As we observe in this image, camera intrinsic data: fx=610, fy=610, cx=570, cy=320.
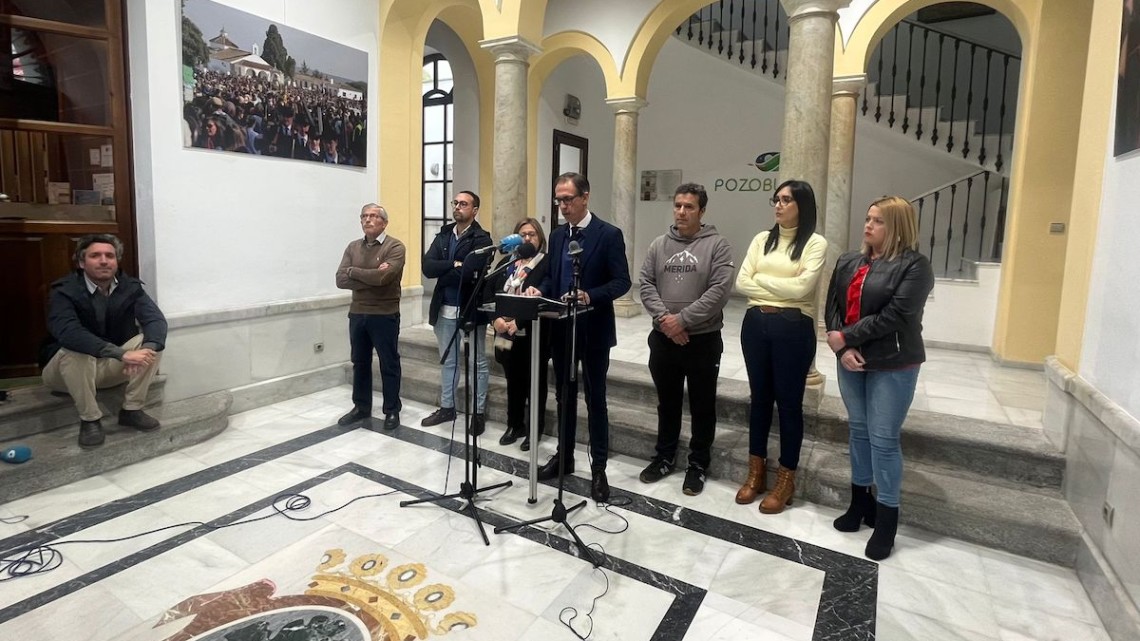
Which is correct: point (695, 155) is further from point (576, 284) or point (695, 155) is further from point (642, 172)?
point (576, 284)

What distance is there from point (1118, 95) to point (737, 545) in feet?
8.14

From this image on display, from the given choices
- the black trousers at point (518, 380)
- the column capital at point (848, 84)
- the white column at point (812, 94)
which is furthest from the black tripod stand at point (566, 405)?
the column capital at point (848, 84)

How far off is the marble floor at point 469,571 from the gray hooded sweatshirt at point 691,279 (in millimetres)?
995

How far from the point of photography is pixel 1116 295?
2404 mm

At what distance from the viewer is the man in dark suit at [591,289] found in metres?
3.02

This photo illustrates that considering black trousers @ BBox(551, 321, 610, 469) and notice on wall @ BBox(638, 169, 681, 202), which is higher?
notice on wall @ BBox(638, 169, 681, 202)

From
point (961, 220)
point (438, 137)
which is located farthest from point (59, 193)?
point (961, 220)

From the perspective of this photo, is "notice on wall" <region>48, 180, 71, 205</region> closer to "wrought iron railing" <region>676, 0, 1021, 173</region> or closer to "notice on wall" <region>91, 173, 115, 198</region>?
"notice on wall" <region>91, 173, 115, 198</region>

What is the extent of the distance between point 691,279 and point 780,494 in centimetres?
118

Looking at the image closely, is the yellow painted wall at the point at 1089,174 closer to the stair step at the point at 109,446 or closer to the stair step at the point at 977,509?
the stair step at the point at 977,509

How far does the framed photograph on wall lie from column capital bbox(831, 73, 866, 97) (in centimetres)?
448

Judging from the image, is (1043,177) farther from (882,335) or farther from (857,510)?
(857,510)

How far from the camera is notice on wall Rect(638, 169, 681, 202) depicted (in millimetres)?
9875

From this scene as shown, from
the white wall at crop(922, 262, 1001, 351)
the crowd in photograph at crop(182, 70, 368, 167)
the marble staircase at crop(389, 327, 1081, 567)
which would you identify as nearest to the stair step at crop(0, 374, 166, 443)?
the crowd in photograph at crop(182, 70, 368, 167)
